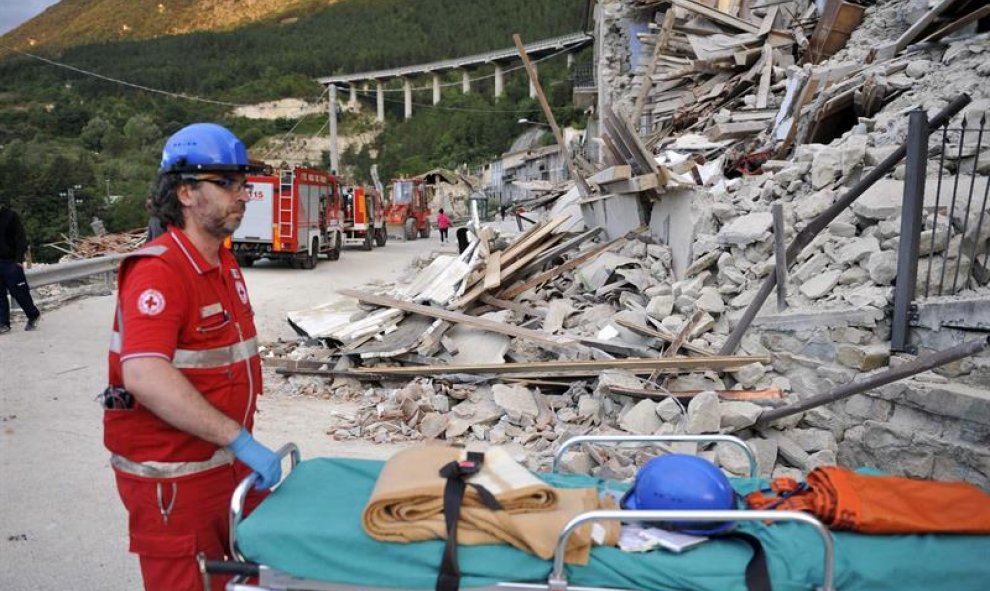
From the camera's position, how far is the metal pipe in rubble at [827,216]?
179 inches

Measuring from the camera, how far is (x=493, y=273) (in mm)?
8609

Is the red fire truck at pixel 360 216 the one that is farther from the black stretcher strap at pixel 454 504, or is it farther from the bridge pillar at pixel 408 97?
the bridge pillar at pixel 408 97

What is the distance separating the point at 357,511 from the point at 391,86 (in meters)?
112

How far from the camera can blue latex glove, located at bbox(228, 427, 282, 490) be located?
7.33ft

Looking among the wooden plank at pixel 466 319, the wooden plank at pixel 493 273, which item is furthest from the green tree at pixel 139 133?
the wooden plank at pixel 493 273

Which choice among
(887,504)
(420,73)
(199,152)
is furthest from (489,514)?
(420,73)

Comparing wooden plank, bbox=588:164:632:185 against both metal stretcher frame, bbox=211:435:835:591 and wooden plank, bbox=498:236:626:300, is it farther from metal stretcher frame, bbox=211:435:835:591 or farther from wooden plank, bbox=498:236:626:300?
metal stretcher frame, bbox=211:435:835:591

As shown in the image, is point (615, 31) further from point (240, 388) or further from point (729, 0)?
point (240, 388)

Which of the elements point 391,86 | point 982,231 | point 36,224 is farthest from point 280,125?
point 982,231

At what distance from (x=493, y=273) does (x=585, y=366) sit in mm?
2702

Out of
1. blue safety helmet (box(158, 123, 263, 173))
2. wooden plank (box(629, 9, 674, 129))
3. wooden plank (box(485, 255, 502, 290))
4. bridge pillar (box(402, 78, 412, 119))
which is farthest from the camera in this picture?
bridge pillar (box(402, 78, 412, 119))

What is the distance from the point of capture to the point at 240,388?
2420 millimetres

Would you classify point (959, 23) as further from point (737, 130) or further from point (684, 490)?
point (684, 490)

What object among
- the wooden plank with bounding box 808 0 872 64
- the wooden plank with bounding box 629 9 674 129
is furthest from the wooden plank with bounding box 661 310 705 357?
the wooden plank with bounding box 808 0 872 64
